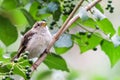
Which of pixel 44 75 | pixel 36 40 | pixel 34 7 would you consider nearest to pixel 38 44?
pixel 36 40

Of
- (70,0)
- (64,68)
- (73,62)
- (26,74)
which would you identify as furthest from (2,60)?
(73,62)

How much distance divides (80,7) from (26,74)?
42 centimetres

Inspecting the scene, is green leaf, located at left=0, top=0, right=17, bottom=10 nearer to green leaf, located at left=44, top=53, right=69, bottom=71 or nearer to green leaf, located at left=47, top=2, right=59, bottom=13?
green leaf, located at left=47, top=2, right=59, bottom=13

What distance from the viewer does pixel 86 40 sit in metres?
2.18

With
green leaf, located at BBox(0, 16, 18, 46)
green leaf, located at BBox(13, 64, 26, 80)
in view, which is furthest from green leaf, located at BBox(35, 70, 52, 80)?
green leaf, located at BBox(13, 64, 26, 80)

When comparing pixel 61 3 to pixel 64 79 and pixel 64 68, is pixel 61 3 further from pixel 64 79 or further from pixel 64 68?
pixel 64 79

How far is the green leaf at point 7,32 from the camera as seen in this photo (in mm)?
2204

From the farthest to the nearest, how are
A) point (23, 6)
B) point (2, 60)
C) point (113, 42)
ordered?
point (23, 6)
point (113, 42)
point (2, 60)

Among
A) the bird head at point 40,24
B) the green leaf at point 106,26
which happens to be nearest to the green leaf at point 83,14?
the green leaf at point 106,26

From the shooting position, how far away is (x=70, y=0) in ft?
7.30

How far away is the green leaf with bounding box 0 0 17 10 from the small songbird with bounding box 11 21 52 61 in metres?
0.30

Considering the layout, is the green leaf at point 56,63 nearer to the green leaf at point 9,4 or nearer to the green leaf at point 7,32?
the green leaf at point 7,32

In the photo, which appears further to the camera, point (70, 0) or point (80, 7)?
point (70, 0)

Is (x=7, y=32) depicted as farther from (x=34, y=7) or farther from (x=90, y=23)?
(x=90, y=23)
